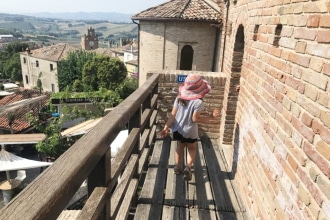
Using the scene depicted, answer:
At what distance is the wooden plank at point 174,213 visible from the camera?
9.61 feet

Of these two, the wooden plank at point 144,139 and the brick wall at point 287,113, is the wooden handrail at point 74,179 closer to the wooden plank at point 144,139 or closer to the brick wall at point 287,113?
the wooden plank at point 144,139

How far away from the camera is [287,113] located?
2131mm

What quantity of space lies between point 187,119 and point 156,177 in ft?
2.81

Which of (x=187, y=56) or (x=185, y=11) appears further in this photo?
(x=187, y=56)

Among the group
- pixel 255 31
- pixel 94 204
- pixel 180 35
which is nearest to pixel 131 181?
pixel 94 204

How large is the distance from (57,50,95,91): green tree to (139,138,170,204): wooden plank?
37.7 meters

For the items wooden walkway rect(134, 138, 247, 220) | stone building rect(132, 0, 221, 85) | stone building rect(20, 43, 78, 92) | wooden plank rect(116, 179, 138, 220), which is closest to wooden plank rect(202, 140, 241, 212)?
wooden walkway rect(134, 138, 247, 220)

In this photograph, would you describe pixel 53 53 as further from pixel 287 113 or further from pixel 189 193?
pixel 287 113

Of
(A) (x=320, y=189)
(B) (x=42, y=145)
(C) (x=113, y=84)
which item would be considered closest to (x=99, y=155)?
(A) (x=320, y=189)

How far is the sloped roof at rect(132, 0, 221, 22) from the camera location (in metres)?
13.3

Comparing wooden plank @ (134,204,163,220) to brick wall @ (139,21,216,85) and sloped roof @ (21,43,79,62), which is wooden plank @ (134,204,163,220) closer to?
brick wall @ (139,21,216,85)

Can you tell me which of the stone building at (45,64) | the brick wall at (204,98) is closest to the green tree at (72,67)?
the stone building at (45,64)

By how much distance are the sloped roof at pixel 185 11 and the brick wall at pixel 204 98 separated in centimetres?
854

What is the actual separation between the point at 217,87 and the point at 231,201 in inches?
93.8
